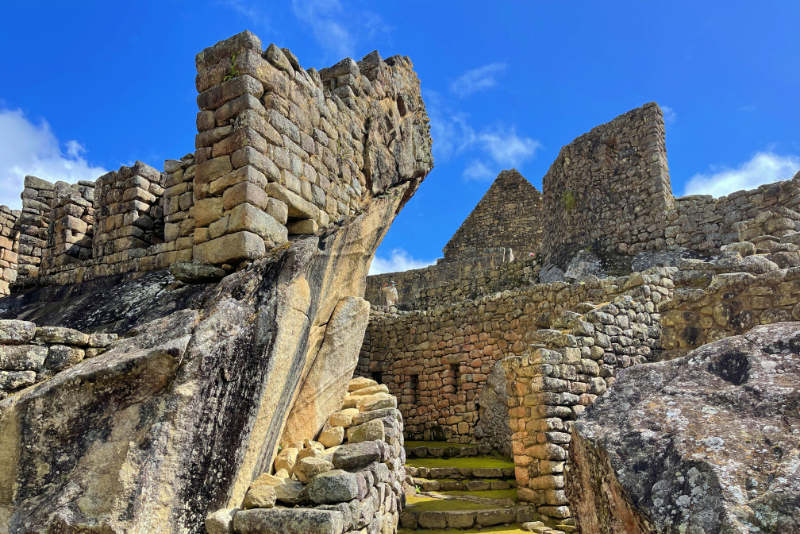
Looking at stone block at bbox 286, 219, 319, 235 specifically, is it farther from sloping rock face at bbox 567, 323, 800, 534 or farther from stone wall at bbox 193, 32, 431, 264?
sloping rock face at bbox 567, 323, 800, 534

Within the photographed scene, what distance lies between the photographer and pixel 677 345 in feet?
26.1

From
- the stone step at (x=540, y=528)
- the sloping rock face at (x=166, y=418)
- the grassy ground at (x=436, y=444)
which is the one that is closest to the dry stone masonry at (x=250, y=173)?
the sloping rock face at (x=166, y=418)

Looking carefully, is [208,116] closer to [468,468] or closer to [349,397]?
[349,397]

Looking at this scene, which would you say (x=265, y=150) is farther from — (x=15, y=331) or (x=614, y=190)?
(x=614, y=190)

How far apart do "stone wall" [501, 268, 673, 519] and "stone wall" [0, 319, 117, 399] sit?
5.70m

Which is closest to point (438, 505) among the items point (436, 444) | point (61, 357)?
point (436, 444)

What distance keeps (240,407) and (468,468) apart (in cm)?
636

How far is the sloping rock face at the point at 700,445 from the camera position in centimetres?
165

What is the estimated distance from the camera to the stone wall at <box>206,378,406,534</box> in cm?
377

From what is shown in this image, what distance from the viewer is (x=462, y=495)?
8.41 m

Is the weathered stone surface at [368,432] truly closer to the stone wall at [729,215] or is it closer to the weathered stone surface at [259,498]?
the weathered stone surface at [259,498]

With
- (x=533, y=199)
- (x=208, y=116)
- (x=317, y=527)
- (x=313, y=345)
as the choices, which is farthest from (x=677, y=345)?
(x=533, y=199)

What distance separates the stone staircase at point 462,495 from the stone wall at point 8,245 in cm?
949

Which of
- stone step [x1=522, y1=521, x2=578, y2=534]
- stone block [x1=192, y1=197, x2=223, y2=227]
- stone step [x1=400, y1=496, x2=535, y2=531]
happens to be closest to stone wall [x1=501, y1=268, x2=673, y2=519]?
stone step [x1=522, y1=521, x2=578, y2=534]
